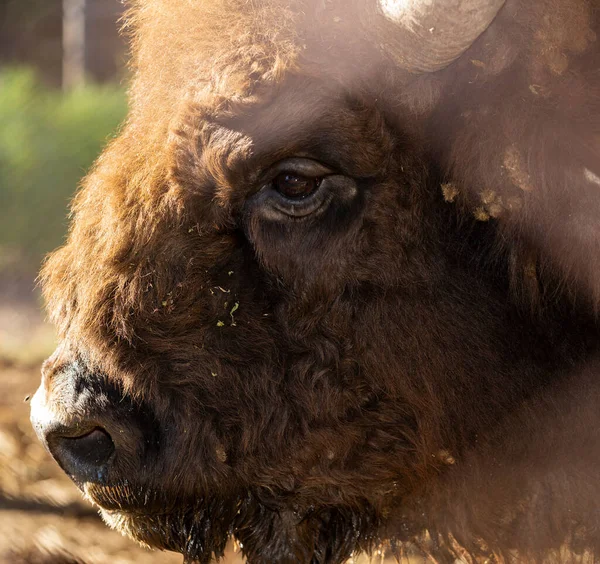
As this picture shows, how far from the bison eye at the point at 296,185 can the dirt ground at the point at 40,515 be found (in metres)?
1.42

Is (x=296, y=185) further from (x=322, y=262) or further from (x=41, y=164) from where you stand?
→ (x=41, y=164)

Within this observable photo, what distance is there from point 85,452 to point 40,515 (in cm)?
205

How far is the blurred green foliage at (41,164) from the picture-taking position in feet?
28.1

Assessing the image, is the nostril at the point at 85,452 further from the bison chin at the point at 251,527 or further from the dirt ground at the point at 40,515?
the dirt ground at the point at 40,515

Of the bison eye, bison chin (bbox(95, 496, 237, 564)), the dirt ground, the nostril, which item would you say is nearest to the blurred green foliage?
the dirt ground

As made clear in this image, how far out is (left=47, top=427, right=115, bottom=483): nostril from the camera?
214 cm

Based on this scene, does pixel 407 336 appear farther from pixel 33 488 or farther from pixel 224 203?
pixel 33 488

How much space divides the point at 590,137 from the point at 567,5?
1.01 feet

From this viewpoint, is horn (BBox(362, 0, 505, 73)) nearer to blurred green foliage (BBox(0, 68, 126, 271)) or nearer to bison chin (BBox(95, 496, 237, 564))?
bison chin (BBox(95, 496, 237, 564))

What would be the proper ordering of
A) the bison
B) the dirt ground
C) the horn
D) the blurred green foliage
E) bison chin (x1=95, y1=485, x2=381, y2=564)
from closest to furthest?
the horn < the bison < bison chin (x1=95, y1=485, x2=381, y2=564) < the dirt ground < the blurred green foliage

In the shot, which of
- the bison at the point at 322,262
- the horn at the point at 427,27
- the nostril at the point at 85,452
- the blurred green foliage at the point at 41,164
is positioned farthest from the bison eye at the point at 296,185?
the blurred green foliage at the point at 41,164

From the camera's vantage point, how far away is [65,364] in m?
2.19

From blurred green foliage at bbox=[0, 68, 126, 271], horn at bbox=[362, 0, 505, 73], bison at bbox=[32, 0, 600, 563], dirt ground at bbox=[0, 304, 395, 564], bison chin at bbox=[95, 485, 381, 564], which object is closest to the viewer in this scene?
horn at bbox=[362, 0, 505, 73]

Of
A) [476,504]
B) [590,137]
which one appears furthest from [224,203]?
[476,504]
